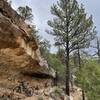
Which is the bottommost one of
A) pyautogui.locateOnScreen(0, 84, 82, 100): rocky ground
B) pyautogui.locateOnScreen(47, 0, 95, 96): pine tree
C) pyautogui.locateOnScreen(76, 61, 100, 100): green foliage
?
pyautogui.locateOnScreen(0, 84, 82, 100): rocky ground

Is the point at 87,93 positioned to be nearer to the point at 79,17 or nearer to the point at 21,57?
the point at 79,17

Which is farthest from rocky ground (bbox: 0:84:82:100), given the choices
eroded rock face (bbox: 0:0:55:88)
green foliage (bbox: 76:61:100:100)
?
green foliage (bbox: 76:61:100:100)

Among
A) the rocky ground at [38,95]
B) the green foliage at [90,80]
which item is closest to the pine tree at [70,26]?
the green foliage at [90,80]

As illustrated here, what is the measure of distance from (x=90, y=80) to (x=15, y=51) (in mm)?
17522

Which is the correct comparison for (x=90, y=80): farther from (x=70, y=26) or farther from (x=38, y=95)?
(x=38, y=95)

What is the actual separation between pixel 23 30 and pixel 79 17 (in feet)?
55.9

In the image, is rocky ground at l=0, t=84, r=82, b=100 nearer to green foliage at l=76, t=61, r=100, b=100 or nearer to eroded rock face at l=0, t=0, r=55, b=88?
eroded rock face at l=0, t=0, r=55, b=88

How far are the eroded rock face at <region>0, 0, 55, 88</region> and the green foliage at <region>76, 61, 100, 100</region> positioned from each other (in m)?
13.9

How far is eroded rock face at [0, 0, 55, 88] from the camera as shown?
50.8 feet

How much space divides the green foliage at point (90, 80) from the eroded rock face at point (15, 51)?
13.9 meters

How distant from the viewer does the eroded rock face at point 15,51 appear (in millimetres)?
15492

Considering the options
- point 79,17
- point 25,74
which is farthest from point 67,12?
point 25,74

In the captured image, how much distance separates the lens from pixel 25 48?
16797 millimetres

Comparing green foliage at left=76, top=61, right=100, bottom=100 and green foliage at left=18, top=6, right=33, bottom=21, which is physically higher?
green foliage at left=18, top=6, right=33, bottom=21
